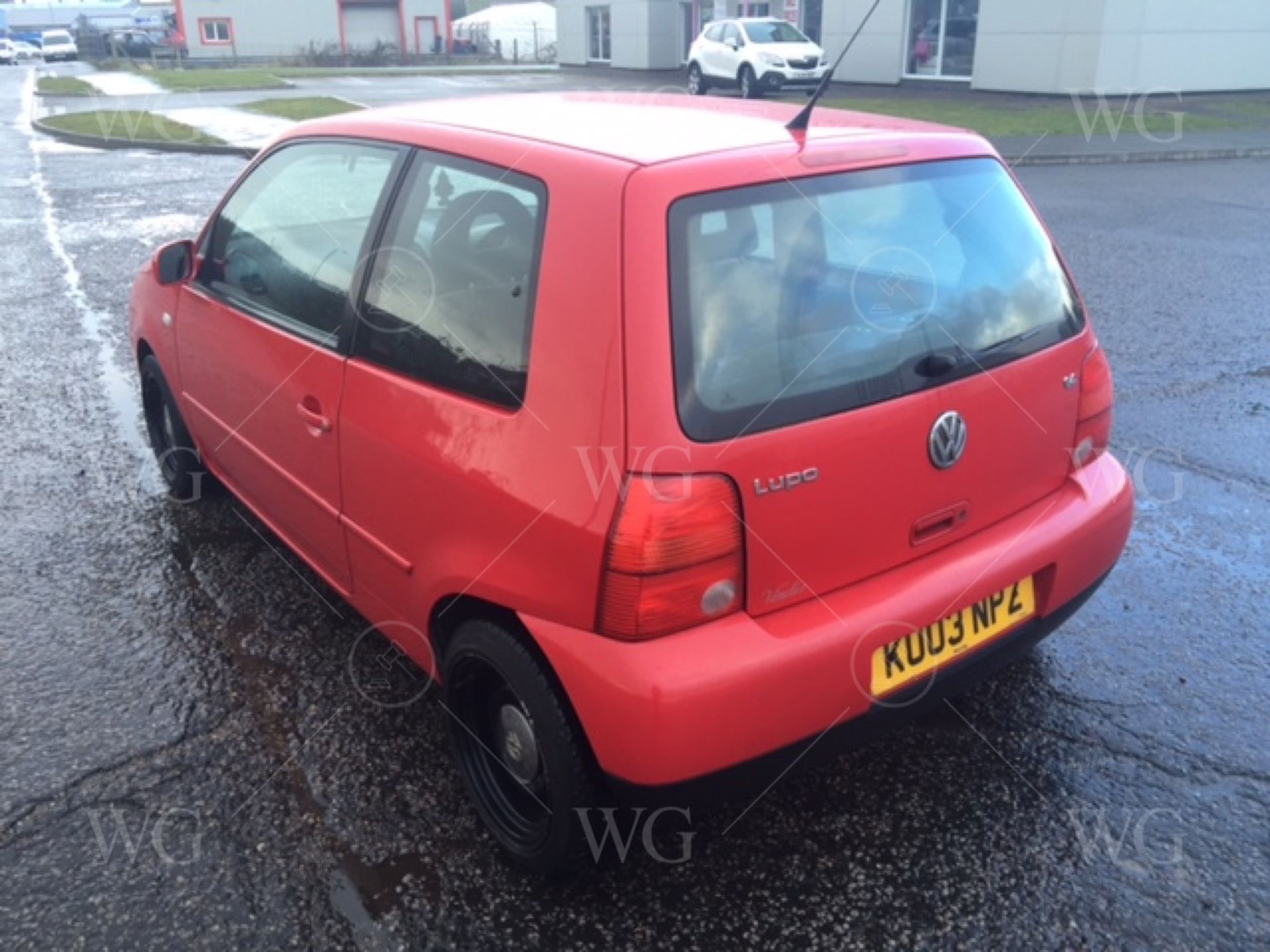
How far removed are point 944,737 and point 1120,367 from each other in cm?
397

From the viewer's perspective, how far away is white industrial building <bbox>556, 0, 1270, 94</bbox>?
22234mm

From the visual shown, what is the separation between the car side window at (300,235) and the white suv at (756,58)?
2194cm

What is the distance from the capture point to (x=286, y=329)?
321cm

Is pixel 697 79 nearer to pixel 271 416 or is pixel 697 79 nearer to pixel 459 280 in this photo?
pixel 271 416

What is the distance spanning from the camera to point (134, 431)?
5441mm

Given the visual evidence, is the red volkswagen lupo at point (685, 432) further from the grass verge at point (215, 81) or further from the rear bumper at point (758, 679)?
the grass verge at point (215, 81)

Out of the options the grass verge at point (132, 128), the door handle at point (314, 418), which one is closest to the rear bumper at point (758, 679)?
the door handle at point (314, 418)

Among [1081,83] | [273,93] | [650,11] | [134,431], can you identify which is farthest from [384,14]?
[134,431]

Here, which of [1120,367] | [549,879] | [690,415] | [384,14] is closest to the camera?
[690,415]

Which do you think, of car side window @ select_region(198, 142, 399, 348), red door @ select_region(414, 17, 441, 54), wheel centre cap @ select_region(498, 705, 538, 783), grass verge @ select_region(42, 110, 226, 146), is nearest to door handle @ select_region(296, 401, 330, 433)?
car side window @ select_region(198, 142, 399, 348)

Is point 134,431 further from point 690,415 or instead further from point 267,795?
point 690,415

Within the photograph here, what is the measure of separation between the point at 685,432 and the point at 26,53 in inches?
3118

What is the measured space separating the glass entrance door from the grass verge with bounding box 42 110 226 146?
688 inches

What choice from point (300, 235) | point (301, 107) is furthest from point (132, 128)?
point (300, 235)
